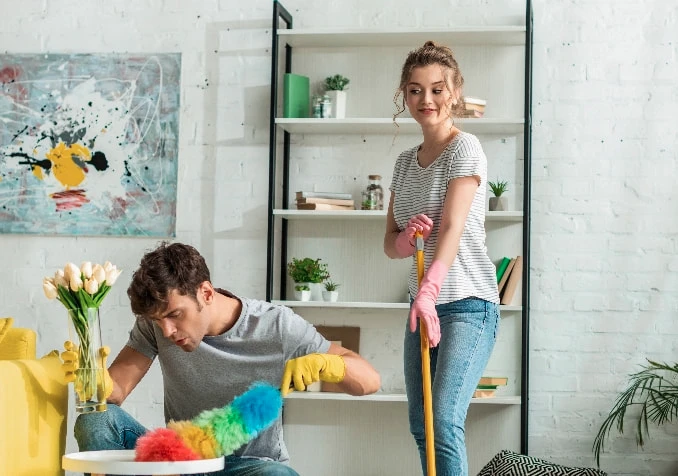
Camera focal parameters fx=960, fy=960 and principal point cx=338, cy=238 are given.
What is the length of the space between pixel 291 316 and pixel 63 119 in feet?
7.62

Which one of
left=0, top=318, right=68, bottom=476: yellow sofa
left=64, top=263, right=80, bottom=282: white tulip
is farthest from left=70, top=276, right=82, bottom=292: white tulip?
left=0, top=318, right=68, bottom=476: yellow sofa

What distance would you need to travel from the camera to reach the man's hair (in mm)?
2180

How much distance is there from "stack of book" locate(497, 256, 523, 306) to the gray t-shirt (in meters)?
1.67

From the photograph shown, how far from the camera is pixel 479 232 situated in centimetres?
259

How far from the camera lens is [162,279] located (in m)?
2.19

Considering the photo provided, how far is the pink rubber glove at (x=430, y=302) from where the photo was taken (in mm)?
2334

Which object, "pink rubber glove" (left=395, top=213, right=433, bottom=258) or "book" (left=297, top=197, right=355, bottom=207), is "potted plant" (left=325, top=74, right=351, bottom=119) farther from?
"pink rubber glove" (left=395, top=213, right=433, bottom=258)

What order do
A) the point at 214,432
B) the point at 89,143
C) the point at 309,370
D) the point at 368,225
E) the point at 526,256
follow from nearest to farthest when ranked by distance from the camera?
the point at 214,432 < the point at 309,370 < the point at 526,256 < the point at 368,225 < the point at 89,143

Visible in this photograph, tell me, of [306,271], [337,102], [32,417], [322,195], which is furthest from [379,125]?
[32,417]

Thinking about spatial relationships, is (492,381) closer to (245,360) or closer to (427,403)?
(427,403)

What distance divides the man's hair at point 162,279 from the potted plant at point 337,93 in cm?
190

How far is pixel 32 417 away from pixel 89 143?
219 cm

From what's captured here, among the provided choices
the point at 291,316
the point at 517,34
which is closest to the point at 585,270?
the point at 517,34

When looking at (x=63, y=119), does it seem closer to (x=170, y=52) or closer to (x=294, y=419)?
(x=170, y=52)
